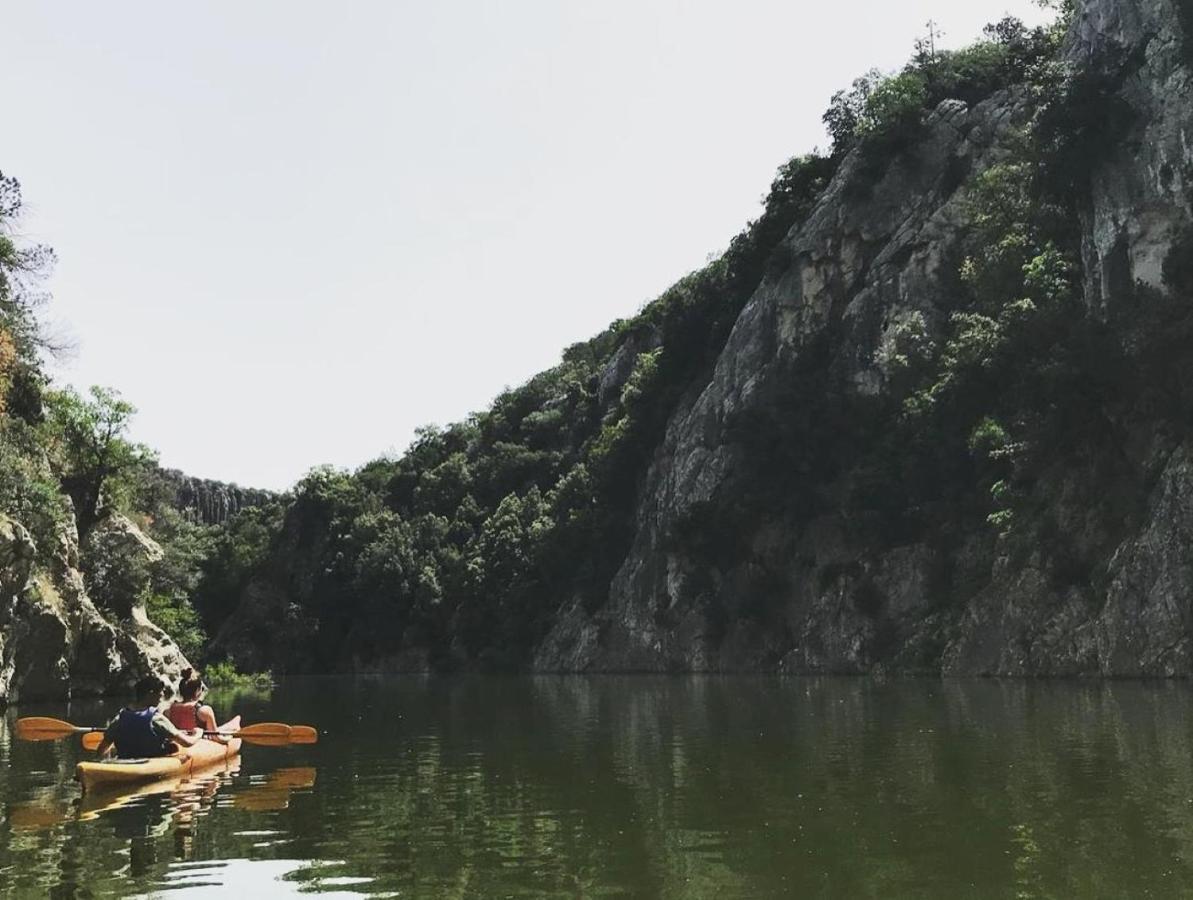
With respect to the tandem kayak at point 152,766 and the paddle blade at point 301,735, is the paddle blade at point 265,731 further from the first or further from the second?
the tandem kayak at point 152,766

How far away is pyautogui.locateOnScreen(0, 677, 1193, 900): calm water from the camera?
10.2 meters

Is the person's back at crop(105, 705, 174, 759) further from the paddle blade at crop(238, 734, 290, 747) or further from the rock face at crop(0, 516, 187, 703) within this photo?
the rock face at crop(0, 516, 187, 703)

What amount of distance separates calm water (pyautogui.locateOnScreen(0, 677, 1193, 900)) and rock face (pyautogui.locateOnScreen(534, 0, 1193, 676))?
17.0 m

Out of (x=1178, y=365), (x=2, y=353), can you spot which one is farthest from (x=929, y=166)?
(x=2, y=353)

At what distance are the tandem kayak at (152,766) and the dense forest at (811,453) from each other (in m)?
18.5

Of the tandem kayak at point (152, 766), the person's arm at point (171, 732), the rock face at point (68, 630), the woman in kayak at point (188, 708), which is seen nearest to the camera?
the tandem kayak at point (152, 766)

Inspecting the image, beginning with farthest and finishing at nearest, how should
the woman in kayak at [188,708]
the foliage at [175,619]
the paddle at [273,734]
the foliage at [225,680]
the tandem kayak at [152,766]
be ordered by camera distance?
the foliage at [225,680] < the foliage at [175,619] < the paddle at [273,734] < the woman in kayak at [188,708] < the tandem kayak at [152,766]

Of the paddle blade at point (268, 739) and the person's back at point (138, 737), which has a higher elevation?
the person's back at point (138, 737)

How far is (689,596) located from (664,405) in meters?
17.9

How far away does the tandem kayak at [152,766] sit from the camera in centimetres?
1620

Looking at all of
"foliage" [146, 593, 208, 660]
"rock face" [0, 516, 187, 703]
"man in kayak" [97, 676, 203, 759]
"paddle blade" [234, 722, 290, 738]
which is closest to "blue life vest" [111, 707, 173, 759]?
"man in kayak" [97, 676, 203, 759]

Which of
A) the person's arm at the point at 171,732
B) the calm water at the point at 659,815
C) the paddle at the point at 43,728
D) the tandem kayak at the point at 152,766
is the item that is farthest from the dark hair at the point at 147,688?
the paddle at the point at 43,728

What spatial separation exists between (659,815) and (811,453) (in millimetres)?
54252

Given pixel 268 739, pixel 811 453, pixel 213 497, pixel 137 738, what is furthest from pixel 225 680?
pixel 213 497
